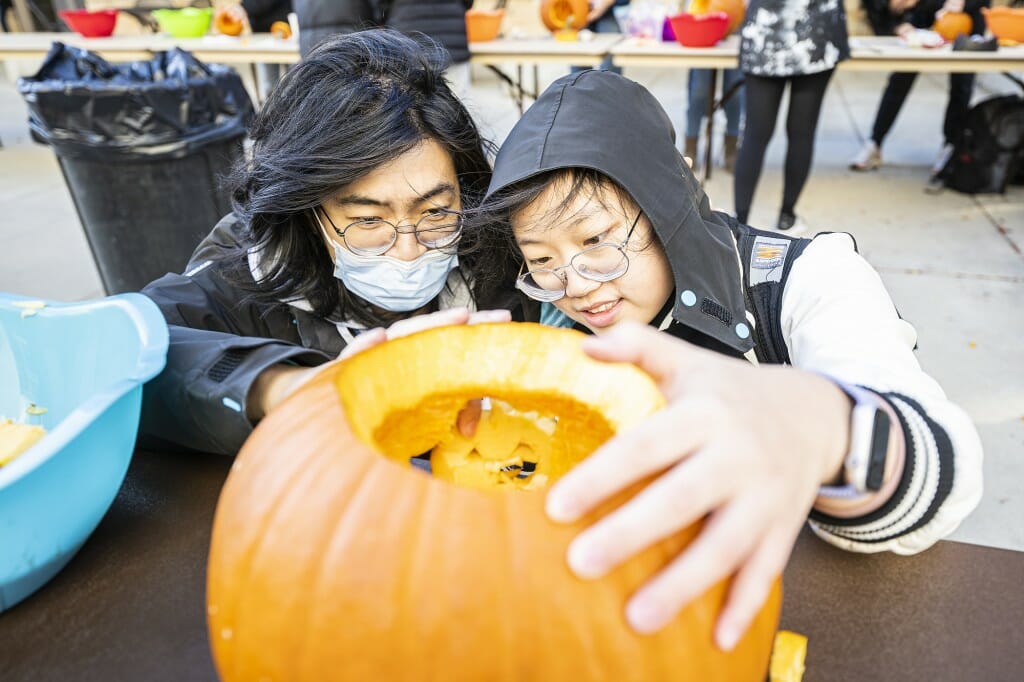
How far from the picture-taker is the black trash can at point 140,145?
8.52 feet

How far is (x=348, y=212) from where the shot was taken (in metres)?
1.37

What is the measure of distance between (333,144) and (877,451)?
3.41 ft

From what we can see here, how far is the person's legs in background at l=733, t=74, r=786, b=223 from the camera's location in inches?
136

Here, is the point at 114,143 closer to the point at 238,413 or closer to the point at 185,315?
the point at 185,315

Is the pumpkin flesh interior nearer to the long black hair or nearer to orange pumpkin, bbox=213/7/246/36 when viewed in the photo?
the long black hair

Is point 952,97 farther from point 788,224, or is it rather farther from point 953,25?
point 788,224

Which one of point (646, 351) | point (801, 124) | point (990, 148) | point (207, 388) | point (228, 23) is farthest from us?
point (228, 23)

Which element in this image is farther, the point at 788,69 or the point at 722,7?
the point at 722,7

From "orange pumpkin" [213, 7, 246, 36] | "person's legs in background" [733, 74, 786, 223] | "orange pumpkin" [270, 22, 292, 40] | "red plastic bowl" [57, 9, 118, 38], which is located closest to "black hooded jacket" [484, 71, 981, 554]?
"person's legs in background" [733, 74, 786, 223]

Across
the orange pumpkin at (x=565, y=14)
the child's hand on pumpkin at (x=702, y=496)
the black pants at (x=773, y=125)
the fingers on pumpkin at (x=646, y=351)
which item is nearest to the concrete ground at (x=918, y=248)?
the black pants at (x=773, y=125)

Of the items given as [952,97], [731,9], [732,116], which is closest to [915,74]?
[952,97]

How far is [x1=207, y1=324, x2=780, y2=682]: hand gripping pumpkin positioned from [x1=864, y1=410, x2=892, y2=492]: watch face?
0.17m

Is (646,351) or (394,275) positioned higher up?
(646,351)

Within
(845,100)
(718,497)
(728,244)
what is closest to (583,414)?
(718,497)
